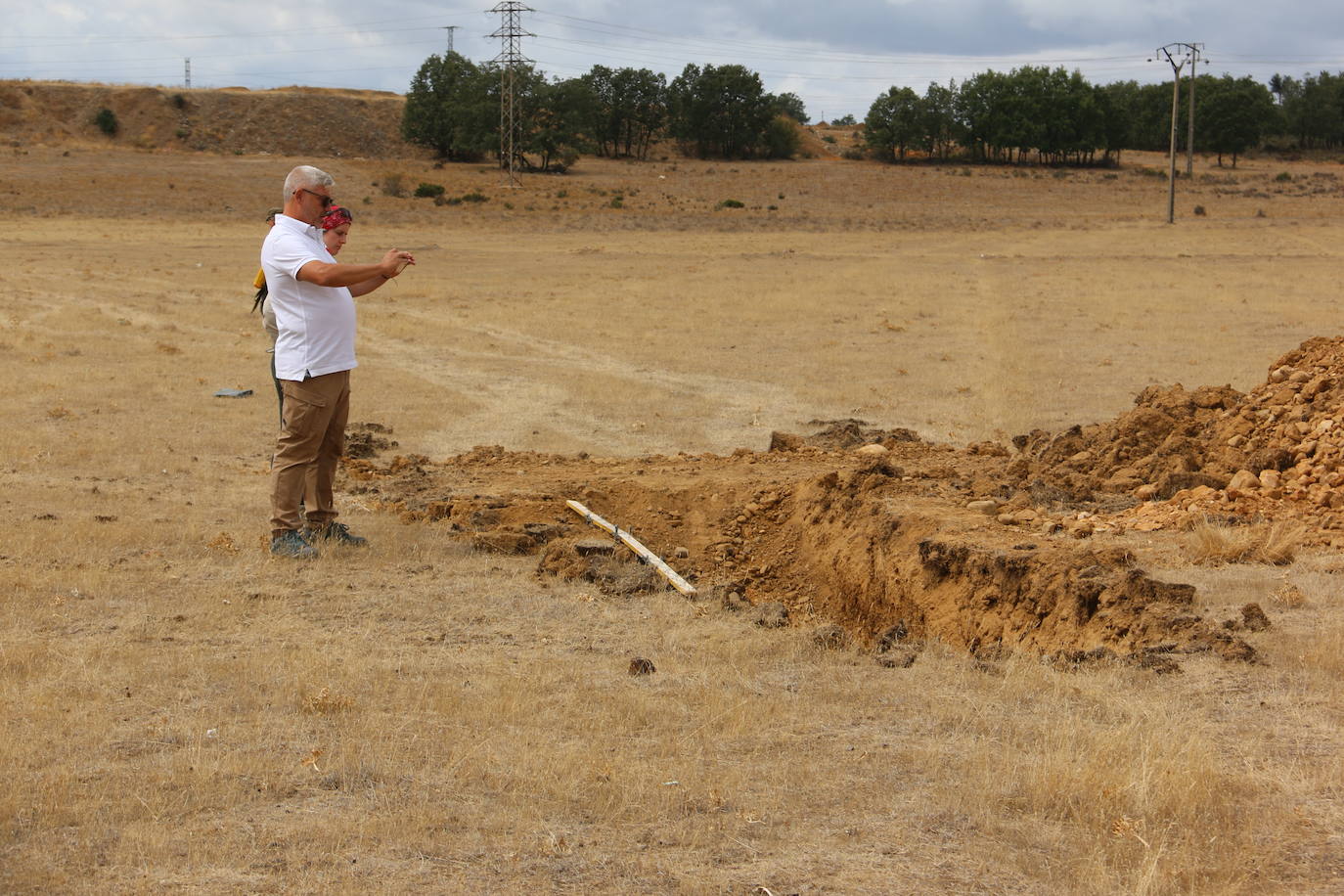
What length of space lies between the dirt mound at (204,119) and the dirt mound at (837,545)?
69.8 meters

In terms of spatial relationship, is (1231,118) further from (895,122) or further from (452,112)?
(452,112)

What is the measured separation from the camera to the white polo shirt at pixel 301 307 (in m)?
6.43

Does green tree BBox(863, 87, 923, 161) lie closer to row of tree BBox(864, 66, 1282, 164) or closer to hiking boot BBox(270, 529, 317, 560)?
row of tree BBox(864, 66, 1282, 164)

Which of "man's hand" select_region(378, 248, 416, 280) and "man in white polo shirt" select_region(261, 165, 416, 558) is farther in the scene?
"man in white polo shirt" select_region(261, 165, 416, 558)

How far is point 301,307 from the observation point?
6531 millimetres

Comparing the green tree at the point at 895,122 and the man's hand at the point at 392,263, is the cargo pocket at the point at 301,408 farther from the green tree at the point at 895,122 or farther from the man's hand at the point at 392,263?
the green tree at the point at 895,122

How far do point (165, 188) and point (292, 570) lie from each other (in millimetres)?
44724

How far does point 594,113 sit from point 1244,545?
242ft

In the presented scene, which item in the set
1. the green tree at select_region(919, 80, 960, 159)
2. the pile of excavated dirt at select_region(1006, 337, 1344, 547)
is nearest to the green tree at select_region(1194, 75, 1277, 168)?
the green tree at select_region(919, 80, 960, 159)

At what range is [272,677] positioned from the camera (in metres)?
4.78

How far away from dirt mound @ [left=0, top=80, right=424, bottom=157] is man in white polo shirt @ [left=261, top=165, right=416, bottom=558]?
232 feet

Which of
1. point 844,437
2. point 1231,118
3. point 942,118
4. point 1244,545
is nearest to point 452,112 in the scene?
point 942,118

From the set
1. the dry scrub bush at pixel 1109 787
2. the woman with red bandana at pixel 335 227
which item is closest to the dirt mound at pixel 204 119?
the woman with red bandana at pixel 335 227

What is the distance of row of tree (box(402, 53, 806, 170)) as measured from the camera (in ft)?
217
